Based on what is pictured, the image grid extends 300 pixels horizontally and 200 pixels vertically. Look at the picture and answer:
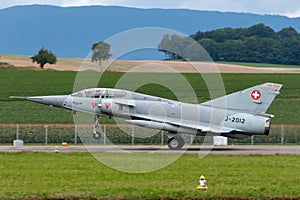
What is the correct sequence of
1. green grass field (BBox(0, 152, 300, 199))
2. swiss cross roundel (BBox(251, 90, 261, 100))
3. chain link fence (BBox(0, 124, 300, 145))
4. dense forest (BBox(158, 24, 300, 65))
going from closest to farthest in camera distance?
green grass field (BBox(0, 152, 300, 199))
swiss cross roundel (BBox(251, 90, 261, 100))
chain link fence (BBox(0, 124, 300, 145))
dense forest (BBox(158, 24, 300, 65))

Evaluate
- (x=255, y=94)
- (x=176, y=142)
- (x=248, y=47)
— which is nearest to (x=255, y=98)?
(x=255, y=94)

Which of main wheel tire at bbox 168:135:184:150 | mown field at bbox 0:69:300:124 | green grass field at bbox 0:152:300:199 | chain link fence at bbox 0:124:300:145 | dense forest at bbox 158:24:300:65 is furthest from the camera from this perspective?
dense forest at bbox 158:24:300:65

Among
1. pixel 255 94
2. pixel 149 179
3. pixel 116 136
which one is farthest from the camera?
pixel 116 136

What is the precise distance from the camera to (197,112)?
3509 cm

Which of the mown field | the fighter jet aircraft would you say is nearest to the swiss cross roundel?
the fighter jet aircraft

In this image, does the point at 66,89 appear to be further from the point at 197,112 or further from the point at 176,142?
the point at 176,142

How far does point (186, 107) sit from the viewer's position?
116ft

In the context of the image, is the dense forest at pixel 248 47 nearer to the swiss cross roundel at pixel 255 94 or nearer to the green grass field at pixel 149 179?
the swiss cross roundel at pixel 255 94

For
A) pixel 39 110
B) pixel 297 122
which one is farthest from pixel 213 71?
pixel 297 122

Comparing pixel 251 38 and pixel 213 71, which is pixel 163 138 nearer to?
pixel 213 71

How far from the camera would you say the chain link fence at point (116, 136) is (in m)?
41.5

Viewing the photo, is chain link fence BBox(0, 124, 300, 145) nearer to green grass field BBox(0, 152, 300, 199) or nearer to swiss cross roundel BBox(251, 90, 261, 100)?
swiss cross roundel BBox(251, 90, 261, 100)

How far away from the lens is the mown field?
54.6 meters

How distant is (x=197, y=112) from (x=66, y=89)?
36901mm
